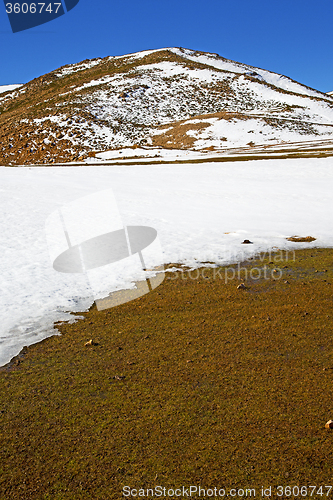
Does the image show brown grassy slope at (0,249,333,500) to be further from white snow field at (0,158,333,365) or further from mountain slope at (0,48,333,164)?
mountain slope at (0,48,333,164)

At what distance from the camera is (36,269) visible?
10156 millimetres

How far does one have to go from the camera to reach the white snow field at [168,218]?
7975mm

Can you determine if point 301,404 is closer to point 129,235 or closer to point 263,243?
point 263,243

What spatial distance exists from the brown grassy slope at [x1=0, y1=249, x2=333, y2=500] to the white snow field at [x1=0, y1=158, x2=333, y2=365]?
1260 mm

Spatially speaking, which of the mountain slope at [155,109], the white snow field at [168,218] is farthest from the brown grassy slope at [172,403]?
the mountain slope at [155,109]

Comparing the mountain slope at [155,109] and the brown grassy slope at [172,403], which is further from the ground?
the mountain slope at [155,109]

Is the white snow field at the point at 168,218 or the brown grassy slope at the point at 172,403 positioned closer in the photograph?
the brown grassy slope at the point at 172,403

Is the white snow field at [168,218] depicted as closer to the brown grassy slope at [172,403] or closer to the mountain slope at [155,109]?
the brown grassy slope at [172,403]

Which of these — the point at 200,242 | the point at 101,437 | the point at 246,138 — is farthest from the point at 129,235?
the point at 246,138

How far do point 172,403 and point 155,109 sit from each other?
4025 inches

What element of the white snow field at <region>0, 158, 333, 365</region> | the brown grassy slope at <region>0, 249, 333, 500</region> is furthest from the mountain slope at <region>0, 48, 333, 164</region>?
the brown grassy slope at <region>0, 249, 333, 500</region>

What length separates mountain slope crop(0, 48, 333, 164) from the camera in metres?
75.9

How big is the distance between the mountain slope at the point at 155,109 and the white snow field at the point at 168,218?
4143 centimetres

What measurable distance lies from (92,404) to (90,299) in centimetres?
375
